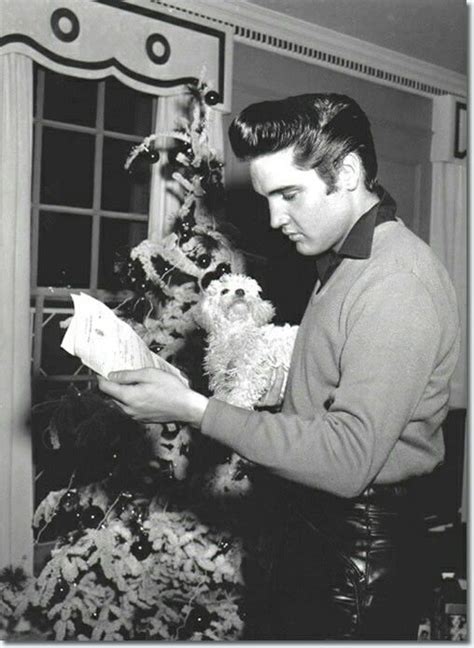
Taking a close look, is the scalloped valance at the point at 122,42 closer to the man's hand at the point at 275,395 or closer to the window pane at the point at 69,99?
the window pane at the point at 69,99

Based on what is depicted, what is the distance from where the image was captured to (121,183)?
4387 millimetres

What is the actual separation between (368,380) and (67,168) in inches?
127

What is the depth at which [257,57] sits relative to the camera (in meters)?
4.65

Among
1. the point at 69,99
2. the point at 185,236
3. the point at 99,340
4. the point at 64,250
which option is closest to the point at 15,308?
the point at 64,250

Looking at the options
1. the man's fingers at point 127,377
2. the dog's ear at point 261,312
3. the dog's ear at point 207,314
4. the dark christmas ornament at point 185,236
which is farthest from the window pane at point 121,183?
the man's fingers at point 127,377

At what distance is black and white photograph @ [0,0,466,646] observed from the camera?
1.44m

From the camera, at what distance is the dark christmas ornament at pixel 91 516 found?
3.13 metres

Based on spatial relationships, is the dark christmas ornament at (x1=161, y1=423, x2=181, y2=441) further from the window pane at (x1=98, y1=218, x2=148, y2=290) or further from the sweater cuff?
the sweater cuff

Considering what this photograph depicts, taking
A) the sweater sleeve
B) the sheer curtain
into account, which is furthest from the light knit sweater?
the sheer curtain

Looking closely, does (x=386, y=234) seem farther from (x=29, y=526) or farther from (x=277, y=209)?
(x=29, y=526)

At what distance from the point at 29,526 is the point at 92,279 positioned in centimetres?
135

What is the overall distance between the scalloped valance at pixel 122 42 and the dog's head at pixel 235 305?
119 centimetres

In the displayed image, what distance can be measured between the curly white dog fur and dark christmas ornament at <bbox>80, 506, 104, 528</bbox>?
90 centimetres

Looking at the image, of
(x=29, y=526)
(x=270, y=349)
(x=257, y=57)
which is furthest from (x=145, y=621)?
(x=257, y=57)
